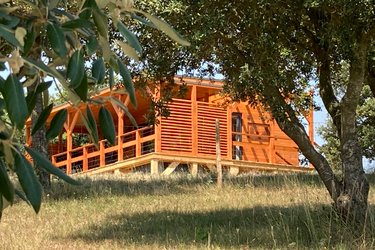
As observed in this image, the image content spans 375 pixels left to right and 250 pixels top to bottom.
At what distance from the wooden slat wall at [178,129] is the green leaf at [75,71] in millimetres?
20145

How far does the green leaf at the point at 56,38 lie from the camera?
132 centimetres

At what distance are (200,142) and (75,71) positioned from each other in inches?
824

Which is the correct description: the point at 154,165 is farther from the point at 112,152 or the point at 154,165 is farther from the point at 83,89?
the point at 83,89

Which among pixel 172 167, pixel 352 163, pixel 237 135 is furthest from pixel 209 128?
pixel 352 163

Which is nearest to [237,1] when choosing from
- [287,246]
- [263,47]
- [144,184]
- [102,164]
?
[263,47]

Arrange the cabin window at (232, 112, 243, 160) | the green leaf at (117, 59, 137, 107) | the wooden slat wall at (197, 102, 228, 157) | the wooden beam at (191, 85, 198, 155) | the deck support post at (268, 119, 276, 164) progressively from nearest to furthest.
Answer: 1. the green leaf at (117, 59, 137, 107)
2. the wooden beam at (191, 85, 198, 155)
3. the wooden slat wall at (197, 102, 228, 157)
4. the cabin window at (232, 112, 243, 160)
5. the deck support post at (268, 119, 276, 164)

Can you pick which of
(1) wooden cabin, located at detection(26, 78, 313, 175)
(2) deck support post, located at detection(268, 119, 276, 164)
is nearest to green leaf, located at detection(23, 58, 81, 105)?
(1) wooden cabin, located at detection(26, 78, 313, 175)

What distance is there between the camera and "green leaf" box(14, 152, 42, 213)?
1240 millimetres

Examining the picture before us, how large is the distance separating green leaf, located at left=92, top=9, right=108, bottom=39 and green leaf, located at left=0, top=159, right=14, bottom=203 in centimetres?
35

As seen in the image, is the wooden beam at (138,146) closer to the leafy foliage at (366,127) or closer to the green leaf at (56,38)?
the leafy foliage at (366,127)

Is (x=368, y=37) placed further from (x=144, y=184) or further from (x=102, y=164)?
(x=102, y=164)

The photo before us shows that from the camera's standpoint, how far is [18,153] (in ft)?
4.05

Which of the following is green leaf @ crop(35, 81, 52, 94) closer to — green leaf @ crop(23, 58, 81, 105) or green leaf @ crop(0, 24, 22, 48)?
green leaf @ crop(23, 58, 81, 105)

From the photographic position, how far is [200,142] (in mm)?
22219
